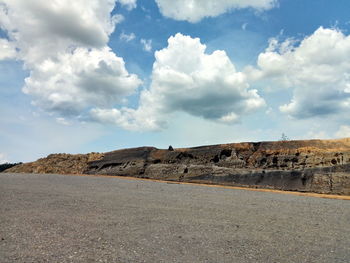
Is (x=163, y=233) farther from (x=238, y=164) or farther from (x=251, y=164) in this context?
(x=251, y=164)

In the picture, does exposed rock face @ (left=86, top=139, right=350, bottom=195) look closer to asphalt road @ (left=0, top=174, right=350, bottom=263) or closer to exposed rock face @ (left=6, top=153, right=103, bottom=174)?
exposed rock face @ (left=6, top=153, right=103, bottom=174)

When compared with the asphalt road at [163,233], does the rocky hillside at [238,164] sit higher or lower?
higher

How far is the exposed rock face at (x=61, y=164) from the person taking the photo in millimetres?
34438

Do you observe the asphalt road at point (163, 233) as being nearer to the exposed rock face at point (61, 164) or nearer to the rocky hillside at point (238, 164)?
the rocky hillside at point (238, 164)

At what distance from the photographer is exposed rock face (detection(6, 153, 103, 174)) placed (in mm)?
34438

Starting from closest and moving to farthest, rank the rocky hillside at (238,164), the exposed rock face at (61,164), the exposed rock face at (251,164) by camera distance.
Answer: the exposed rock face at (251,164) < the rocky hillside at (238,164) < the exposed rock face at (61,164)

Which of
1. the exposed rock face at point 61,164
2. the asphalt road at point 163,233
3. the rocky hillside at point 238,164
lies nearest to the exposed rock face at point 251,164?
the rocky hillside at point 238,164

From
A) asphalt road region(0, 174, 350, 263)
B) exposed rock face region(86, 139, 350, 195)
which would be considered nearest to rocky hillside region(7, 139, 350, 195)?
exposed rock face region(86, 139, 350, 195)

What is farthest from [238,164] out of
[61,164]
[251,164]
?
[61,164]

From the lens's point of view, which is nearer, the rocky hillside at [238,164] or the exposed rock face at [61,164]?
the rocky hillside at [238,164]

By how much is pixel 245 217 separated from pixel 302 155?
661 inches

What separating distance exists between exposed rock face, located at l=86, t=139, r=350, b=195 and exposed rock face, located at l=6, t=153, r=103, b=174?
140 cm

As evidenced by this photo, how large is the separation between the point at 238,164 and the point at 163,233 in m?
20.2

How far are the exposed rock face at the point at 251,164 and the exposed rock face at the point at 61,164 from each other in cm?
140
